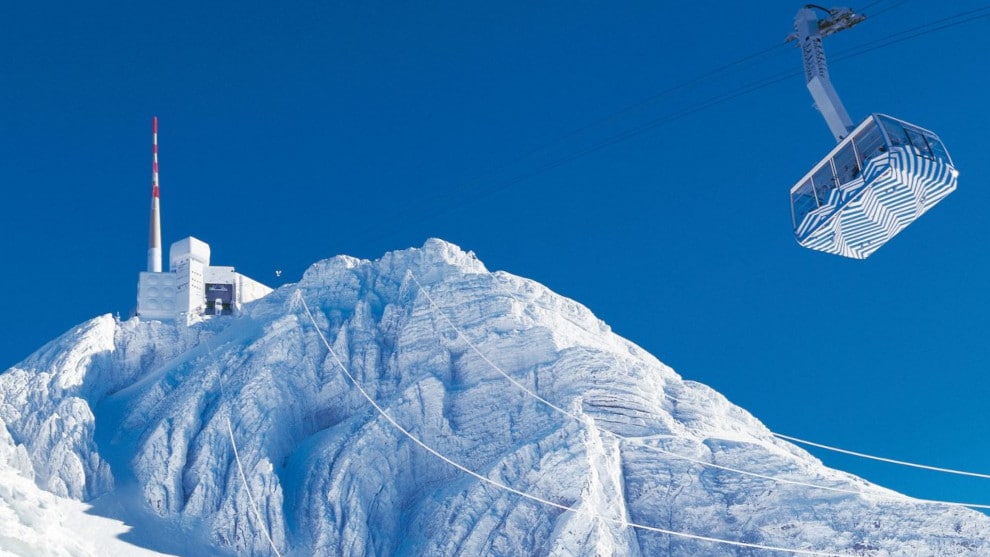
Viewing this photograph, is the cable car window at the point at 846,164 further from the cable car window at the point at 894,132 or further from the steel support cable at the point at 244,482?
the steel support cable at the point at 244,482

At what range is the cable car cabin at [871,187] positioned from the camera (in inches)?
1955

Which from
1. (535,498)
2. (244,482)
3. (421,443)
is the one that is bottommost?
(535,498)

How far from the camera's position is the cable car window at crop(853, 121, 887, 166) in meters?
49.8

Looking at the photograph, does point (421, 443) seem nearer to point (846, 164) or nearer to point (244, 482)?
point (244, 482)

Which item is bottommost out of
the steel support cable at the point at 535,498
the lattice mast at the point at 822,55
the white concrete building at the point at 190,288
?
the steel support cable at the point at 535,498

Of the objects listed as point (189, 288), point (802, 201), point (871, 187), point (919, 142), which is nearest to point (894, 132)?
point (919, 142)

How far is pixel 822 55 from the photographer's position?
180 feet

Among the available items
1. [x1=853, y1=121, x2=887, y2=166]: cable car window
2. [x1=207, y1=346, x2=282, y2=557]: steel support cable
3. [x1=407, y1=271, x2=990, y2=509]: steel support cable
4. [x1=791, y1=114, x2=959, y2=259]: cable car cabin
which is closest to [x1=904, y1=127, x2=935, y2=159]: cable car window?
[x1=791, y1=114, x2=959, y2=259]: cable car cabin

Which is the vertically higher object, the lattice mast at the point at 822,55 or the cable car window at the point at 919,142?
the lattice mast at the point at 822,55

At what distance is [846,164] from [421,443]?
168ft

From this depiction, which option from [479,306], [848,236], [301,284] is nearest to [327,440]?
[479,306]

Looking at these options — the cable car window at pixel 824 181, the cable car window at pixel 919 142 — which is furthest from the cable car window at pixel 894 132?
the cable car window at pixel 824 181

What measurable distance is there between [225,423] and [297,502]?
10445mm

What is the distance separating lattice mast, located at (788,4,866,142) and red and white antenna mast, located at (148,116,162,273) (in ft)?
308
